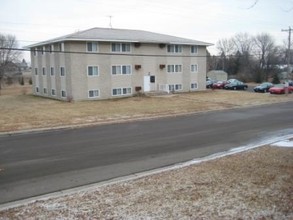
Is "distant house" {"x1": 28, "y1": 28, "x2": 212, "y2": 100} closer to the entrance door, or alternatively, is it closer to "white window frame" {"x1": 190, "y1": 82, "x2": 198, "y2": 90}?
the entrance door

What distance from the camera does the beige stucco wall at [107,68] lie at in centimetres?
3619

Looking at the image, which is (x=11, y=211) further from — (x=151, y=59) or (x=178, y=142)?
(x=151, y=59)

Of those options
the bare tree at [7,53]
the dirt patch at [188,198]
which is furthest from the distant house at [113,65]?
the bare tree at [7,53]

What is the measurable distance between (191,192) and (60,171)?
433cm

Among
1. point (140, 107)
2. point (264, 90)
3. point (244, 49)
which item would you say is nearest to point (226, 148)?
point (140, 107)

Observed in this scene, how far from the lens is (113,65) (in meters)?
38.6

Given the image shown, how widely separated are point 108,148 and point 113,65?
2558 cm

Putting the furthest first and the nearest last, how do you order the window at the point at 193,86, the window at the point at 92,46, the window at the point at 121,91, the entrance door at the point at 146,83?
the window at the point at 193,86, the entrance door at the point at 146,83, the window at the point at 121,91, the window at the point at 92,46


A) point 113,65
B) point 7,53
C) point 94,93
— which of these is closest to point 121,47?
point 113,65

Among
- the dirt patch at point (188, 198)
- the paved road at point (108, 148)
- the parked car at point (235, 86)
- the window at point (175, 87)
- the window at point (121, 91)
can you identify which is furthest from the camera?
the parked car at point (235, 86)

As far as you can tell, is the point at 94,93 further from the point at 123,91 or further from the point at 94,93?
the point at 123,91

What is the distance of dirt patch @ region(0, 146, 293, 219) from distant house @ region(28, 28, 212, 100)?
2831 centimetres

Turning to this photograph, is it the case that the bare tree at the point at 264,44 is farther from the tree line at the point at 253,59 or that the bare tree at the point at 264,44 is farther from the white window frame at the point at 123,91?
the white window frame at the point at 123,91

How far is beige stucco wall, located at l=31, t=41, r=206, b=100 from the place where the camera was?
36188 millimetres
